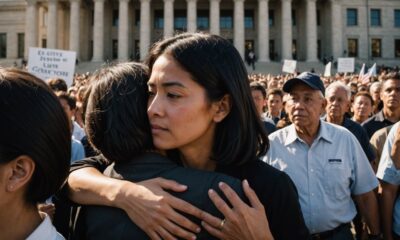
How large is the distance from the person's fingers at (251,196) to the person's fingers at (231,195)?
0.08 meters

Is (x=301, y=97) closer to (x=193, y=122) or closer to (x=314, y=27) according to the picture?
(x=193, y=122)

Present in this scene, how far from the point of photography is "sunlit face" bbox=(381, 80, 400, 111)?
372 inches

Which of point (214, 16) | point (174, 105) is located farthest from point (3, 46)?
point (174, 105)

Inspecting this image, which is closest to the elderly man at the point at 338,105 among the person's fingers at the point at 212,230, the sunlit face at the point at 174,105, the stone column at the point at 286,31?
the sunlit face at the point at 174,105

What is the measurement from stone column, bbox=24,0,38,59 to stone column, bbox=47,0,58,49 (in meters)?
3.14

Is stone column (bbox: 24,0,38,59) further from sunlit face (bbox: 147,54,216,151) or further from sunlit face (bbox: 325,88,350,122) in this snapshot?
sunlit face (bbox: 147,54,216,151)

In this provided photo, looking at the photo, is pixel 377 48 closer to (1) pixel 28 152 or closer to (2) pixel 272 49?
(2) pixel 272 49

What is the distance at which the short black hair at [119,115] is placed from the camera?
2.71 meters

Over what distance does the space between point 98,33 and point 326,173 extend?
61.6 m

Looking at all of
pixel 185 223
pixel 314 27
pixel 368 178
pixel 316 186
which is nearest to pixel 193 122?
pixel 185 223

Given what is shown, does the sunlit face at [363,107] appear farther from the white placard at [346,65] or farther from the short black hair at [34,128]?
the white placard at [346,65]

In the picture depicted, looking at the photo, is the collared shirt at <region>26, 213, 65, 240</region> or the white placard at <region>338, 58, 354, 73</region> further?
the white placard at <region>338, 58, 354, 73</region>

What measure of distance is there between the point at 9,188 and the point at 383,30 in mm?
79036

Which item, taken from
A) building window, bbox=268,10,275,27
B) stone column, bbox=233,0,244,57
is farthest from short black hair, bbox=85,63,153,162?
building window, bbox=268,10,275,27
